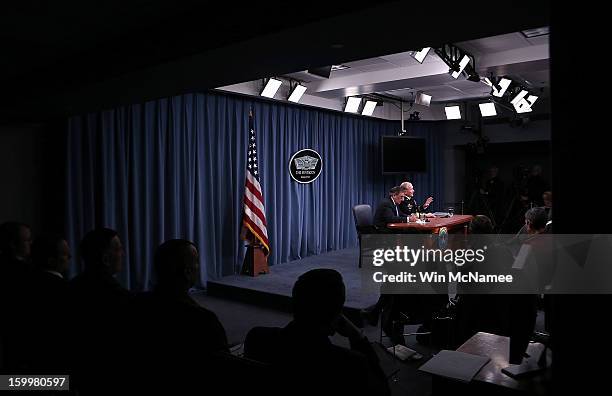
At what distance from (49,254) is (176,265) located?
125cm

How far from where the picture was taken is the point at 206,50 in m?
2.58

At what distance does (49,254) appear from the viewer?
287 centimetres

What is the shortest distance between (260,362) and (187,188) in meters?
4.48

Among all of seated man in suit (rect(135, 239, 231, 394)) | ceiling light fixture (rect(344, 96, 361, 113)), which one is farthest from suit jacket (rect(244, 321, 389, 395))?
ceiling light fixture (rect(344, 96, 361, 113))

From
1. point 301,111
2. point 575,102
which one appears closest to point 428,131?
point 301,111

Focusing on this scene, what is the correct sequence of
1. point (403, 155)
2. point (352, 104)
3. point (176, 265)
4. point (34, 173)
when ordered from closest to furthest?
point (176, 265) < point (34, 173) < point (352, 104) < point (403, 155)

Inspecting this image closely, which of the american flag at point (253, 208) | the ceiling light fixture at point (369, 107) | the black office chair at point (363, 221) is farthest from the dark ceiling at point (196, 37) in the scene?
the ceiling light fixture at point (369, 107)

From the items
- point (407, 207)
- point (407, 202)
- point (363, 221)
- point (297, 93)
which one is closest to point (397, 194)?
point (407, 207)

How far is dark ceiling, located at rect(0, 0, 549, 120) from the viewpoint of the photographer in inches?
83.5

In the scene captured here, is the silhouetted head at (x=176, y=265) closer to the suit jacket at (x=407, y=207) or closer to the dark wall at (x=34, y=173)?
the dark wall at (x=34, y=173)

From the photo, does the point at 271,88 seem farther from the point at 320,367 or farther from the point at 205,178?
the point at 320,367

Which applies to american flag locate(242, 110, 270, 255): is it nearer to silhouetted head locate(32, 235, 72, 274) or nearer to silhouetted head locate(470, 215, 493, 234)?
silhouetted head locate(470, 215, 493, 234)

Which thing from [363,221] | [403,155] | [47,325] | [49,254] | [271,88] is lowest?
[47,325]

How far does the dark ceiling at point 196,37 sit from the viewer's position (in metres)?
2.12
